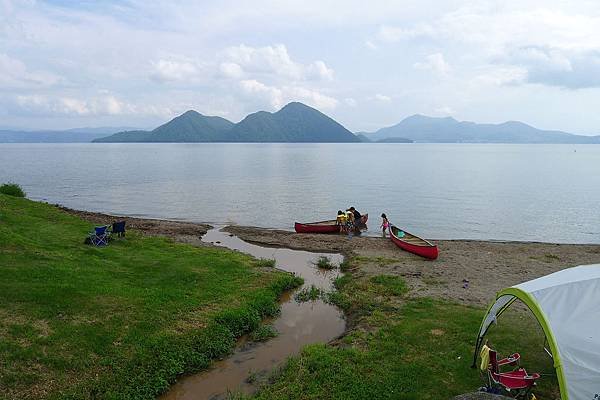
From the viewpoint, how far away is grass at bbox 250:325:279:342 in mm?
17578

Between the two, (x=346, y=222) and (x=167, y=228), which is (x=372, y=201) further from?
(x=167, y=228)

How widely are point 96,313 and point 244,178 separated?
84458mm

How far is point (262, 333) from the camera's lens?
17844mm

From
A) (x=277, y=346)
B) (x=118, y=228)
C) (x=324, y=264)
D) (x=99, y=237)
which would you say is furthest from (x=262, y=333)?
(x=118, y=228)

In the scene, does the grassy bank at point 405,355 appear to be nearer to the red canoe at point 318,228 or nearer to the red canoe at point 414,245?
the red canoe at point 414,245

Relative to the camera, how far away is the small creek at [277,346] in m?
14.0

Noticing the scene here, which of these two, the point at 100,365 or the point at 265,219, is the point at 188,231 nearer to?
the point at 265,219

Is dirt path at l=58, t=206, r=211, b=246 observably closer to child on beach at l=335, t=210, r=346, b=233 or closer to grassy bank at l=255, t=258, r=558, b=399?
child on beach at l=335, t=210, r=346, b=233

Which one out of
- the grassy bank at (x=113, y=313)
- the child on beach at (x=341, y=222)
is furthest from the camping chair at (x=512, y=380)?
the child on beach at (x=341, y=222)

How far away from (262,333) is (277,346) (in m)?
1.03

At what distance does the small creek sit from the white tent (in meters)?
8.54

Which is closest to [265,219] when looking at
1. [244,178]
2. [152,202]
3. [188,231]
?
[188,231]

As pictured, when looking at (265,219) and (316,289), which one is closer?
(316,289)

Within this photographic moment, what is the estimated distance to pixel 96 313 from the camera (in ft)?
54.6
